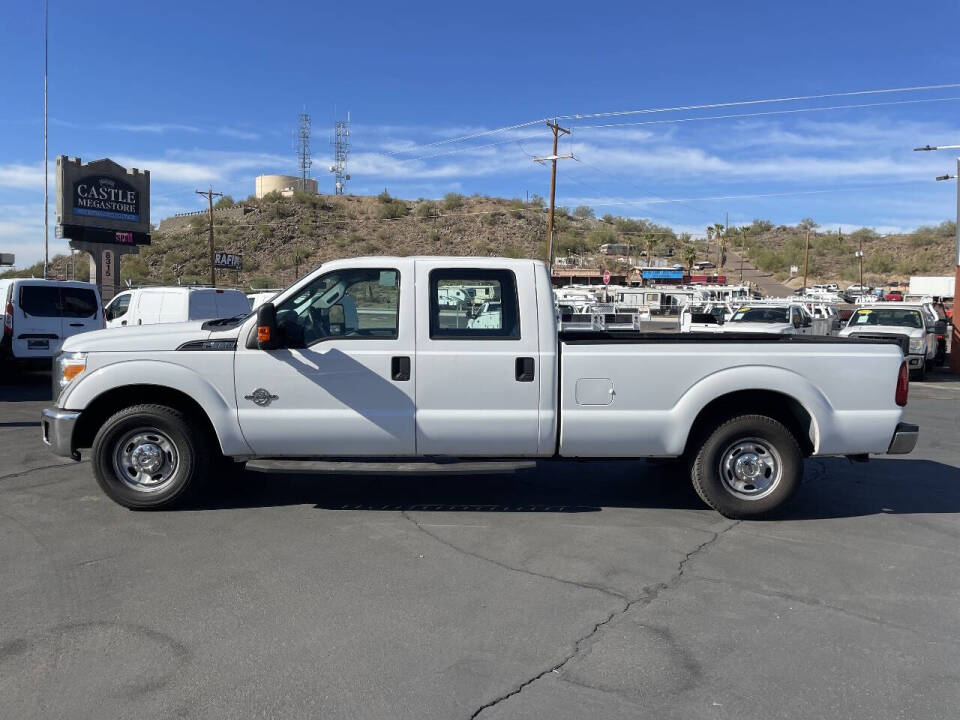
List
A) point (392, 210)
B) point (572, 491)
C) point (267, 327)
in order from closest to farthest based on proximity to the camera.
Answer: point (267, 327) < point (572, 491) < point (392, 210)

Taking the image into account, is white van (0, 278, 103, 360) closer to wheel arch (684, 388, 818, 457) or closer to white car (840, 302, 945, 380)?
wheel arch (684, 388, 818, 457)

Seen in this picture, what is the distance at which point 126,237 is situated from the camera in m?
35.6

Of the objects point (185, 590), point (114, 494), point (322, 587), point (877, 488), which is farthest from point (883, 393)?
point (114, 494)

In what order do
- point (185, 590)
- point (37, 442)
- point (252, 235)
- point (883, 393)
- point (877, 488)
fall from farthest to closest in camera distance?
point (252, 235)
point (37, 442)
point (877, 488)
point (883, 393)
point (185, 590)

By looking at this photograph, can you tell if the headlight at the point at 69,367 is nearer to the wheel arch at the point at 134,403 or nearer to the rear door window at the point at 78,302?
the wheel arch at the point at 134,403

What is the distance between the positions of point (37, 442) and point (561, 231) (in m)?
86.0

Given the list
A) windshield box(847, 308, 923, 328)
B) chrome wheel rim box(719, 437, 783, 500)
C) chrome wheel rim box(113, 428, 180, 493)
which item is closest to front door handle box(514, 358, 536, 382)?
chrome wheel rim box(719, 437, 783, 500)

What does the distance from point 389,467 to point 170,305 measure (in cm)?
1015

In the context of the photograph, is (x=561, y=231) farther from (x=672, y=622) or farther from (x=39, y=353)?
(x=672, y=622)

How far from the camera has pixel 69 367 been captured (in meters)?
6.54

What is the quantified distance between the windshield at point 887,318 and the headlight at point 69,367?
61.4ft

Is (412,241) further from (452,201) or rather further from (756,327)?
(756,327)

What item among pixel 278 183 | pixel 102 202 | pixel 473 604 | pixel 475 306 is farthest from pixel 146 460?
pixel 278 183

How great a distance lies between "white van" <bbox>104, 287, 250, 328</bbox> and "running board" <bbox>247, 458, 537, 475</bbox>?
9.11 metres
